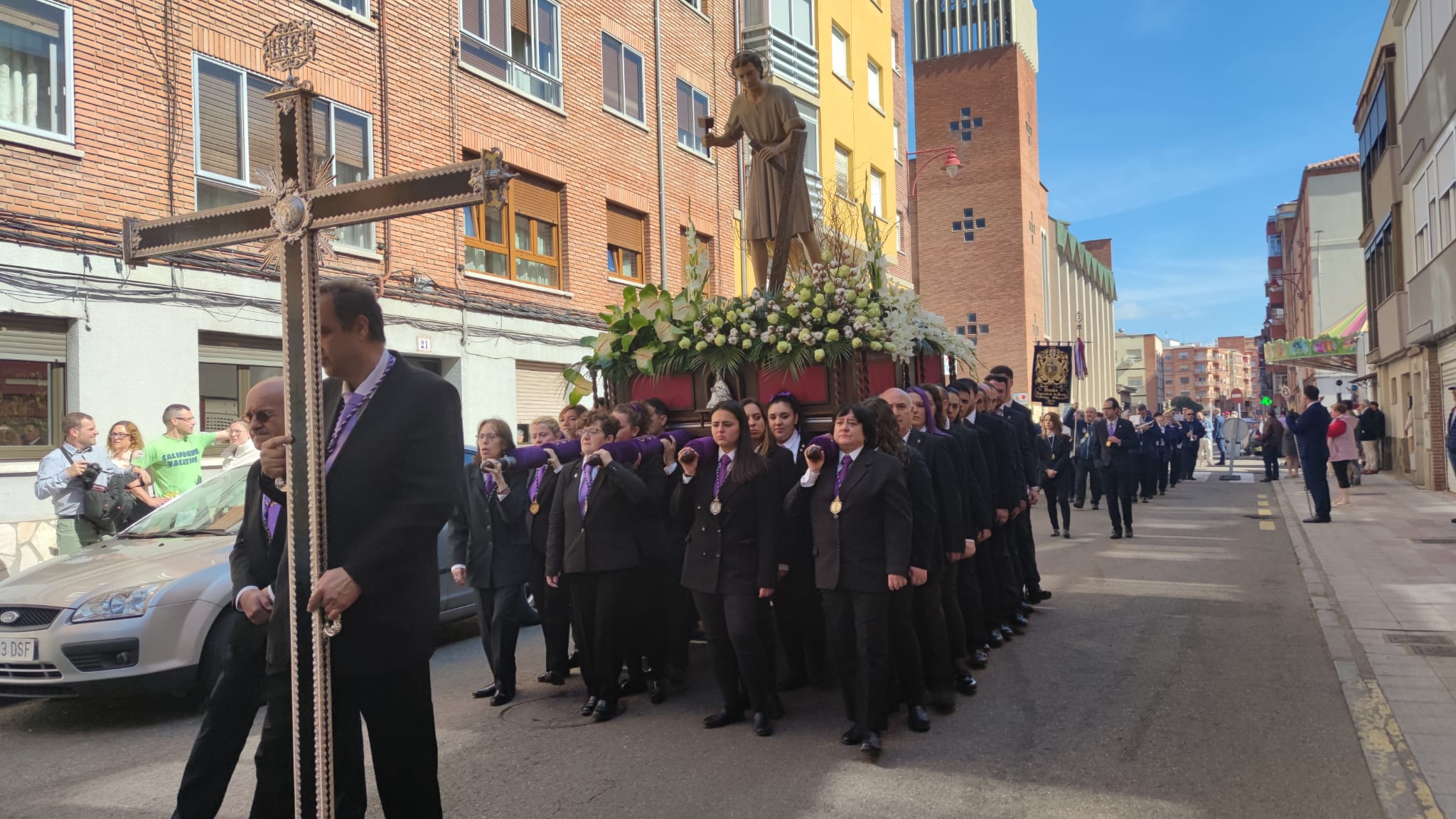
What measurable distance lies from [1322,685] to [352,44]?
12852 mm

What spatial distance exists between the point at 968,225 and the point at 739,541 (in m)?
53.5

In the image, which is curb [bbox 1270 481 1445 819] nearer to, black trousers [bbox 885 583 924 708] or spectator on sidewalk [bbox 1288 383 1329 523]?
black trousers [bbox 885 583 924 708]

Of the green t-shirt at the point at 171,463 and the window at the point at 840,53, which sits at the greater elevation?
the window at the point at 840,53

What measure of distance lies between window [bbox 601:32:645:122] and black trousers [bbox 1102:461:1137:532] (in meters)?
10.4

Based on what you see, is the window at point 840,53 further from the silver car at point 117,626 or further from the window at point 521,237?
the silver car at point 117,626

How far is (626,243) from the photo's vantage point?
1925 centimetres

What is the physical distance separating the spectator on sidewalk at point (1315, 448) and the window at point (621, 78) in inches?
478

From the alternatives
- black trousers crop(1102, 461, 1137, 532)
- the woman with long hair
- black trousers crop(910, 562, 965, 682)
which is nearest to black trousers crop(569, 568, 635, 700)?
black trousers crop(910, 562, 965, 682)

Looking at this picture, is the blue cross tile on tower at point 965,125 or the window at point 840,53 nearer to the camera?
the window at point 840,53

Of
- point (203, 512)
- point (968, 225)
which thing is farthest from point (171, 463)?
point (968, 225)

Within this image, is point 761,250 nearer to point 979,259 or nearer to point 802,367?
point 802,367

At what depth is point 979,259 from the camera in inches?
2205

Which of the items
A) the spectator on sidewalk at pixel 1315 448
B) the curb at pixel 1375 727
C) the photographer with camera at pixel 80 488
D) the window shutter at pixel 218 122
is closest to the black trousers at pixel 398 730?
the curb at pixel 1375 727

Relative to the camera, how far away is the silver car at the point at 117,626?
5801 millimetres
